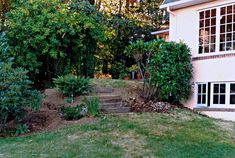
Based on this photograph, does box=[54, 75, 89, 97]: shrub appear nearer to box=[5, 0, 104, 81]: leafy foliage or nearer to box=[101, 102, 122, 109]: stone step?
box=[101, 102, 122, 109]: stone step

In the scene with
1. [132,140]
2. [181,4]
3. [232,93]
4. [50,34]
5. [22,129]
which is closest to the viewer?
[132,140]

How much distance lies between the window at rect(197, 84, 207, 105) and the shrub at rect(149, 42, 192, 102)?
23.9 inches

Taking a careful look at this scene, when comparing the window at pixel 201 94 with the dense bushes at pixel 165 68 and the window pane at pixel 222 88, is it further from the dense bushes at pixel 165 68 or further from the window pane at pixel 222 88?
the window pane at pixel 222 88

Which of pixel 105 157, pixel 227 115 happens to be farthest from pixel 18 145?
pixel 227 115

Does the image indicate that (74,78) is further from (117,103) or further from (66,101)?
(117,103)

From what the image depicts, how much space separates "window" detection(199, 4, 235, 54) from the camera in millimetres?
12812

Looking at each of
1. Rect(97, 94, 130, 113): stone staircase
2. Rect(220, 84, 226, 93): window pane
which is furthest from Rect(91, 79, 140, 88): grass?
Rect(220, 84, 226, 93): window pane

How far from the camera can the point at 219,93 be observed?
511 inches

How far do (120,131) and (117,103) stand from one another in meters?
2.75

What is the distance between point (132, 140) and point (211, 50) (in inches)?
233

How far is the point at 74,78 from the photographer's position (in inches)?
490

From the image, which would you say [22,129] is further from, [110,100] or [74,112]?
[110,100]

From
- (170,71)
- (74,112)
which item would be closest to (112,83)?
(170,71)

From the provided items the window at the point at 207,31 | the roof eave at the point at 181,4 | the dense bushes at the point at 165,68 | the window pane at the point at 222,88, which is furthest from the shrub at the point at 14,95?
the roof eave at the point at 181,4
